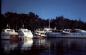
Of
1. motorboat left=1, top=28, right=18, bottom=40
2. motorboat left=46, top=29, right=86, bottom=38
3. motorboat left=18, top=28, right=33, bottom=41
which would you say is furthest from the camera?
motorboat left=46, top=29, right=86, bottom=38

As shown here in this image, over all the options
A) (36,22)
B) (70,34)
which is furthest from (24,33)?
(70,34)

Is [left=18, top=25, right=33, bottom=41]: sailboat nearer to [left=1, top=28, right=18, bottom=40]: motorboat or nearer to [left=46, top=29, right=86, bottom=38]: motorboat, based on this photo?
[left=1, top=28, right=18, bottom=40]: motorboat

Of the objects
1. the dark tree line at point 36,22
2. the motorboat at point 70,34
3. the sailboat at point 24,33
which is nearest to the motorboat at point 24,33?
the sailboat at point 24,33

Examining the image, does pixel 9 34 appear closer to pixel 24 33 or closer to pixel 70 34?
pixel 24 33

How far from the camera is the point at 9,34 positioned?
33.0 ft

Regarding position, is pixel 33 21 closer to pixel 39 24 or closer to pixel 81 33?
pixel 39 24

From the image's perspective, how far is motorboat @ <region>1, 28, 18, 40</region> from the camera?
9754mm

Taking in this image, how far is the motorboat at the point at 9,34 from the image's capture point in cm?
975

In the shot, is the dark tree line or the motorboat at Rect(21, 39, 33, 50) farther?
the dark tree line

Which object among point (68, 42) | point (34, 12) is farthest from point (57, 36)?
point (34, 12)

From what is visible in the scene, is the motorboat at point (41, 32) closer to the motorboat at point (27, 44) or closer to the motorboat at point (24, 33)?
the motorboat at point (24, 33)

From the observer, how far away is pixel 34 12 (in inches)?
402

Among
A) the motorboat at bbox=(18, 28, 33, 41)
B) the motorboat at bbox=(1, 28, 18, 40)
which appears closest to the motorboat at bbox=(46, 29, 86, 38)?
the motorboat at bbox=(18, 28, 33, 41)

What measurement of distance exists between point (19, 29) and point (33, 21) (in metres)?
0.57
